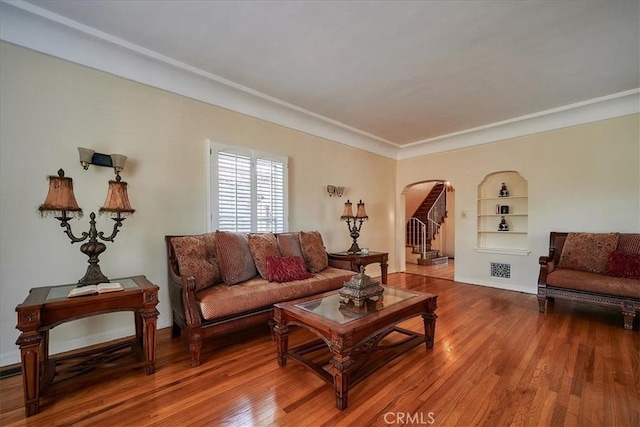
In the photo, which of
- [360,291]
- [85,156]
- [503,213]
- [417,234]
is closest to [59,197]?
[85,156]

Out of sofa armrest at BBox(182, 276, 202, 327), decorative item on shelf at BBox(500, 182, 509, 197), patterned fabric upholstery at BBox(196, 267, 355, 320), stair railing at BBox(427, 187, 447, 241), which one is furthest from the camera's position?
stair railing at BBox(427, 187, 447, 241)

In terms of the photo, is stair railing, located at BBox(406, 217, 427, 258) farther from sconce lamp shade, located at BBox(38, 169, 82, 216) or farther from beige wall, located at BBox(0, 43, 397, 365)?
sconce lamp shade, located at BBox(38, 169, 82, 216)

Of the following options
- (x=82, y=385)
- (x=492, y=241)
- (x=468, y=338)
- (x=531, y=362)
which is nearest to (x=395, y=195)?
(x=492, y=241)

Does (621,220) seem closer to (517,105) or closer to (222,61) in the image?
(517,105)

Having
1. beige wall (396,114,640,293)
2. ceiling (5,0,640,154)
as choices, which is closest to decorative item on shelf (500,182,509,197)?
beige wall (396,114,640,293)

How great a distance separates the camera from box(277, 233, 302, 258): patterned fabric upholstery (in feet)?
11.2

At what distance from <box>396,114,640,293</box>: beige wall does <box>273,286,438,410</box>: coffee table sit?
319 cm

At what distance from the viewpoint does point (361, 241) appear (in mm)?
5449

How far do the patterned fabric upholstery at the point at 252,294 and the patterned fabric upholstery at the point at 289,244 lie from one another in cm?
44

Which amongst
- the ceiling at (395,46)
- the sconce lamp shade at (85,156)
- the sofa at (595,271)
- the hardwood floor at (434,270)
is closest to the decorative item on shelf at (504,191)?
the sofa at (595,271)

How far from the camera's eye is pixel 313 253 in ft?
12.0

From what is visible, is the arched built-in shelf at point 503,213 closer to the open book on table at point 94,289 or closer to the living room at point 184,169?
the living room at point 184,169

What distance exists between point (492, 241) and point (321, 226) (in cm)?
335

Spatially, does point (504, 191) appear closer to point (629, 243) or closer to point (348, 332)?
point (629, 243)
